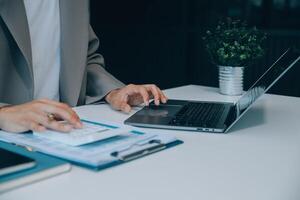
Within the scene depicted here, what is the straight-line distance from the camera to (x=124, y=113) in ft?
4.20

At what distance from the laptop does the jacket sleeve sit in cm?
22

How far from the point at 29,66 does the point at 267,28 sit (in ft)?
8.65

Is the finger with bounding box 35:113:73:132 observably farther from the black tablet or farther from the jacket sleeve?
the jacket sleeve

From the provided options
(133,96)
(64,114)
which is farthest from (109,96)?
(64,114)

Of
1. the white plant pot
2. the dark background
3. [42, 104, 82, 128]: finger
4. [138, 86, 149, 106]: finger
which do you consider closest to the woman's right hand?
[42, 104, 82, 128]: finger

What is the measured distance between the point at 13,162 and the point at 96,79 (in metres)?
0.84

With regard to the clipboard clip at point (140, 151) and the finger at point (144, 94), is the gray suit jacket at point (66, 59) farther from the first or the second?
the clipboard clip at point (140, 151)

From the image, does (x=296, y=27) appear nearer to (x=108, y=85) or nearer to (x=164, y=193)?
(x=108, y=85)

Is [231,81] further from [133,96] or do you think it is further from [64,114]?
[64,114]

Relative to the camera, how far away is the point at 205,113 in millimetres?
1193

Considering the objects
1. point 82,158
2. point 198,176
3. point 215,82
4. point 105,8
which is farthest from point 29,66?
point 105,8

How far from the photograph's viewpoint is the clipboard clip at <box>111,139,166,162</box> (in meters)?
0.81

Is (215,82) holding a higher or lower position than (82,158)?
lower

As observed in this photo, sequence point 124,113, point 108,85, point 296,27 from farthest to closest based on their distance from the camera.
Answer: point 296,27, point 108,85, point 124,113
